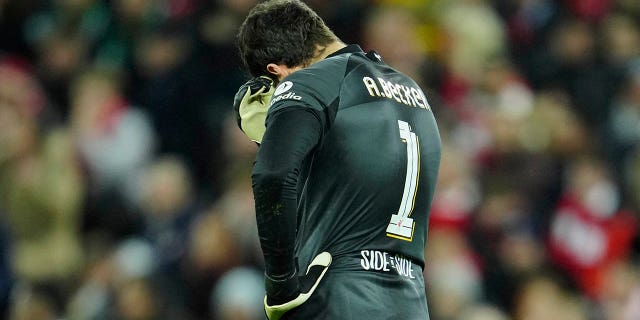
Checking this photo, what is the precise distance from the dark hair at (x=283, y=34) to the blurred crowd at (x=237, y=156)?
13.7 ft

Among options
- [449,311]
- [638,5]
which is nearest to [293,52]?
[449,311]

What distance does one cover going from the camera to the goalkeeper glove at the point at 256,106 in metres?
4.47

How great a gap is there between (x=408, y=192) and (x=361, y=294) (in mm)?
400

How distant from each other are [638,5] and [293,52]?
325 inches

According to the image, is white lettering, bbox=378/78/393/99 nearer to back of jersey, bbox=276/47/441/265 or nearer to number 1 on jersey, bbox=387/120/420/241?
back of jersey, bbox=276/47/441/265

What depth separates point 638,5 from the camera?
39.3 feet

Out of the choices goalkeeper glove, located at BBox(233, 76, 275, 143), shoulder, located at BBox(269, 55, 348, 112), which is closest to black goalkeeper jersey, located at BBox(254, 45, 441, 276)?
shoulder, located at BBox(269, 55, 348, 112)

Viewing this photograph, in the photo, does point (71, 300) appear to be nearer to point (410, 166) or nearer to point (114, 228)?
point (114, 228)

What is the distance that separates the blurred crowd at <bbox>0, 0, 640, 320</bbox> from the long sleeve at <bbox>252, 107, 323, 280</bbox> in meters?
4.37

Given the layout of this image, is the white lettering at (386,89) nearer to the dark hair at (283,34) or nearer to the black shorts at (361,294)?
the dark hair at (283,34)

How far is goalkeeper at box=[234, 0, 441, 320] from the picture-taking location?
405 cm

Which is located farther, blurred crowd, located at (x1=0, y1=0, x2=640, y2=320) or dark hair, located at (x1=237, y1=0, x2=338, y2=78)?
blurred crowd, located at (x1=0, y1=0, x2=640, y2=320)

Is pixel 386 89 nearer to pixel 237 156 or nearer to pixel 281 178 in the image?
pixel 281 178

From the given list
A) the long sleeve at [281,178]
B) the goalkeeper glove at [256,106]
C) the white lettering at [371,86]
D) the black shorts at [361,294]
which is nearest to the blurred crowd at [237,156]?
the goalkeeper glove at [256,106]
